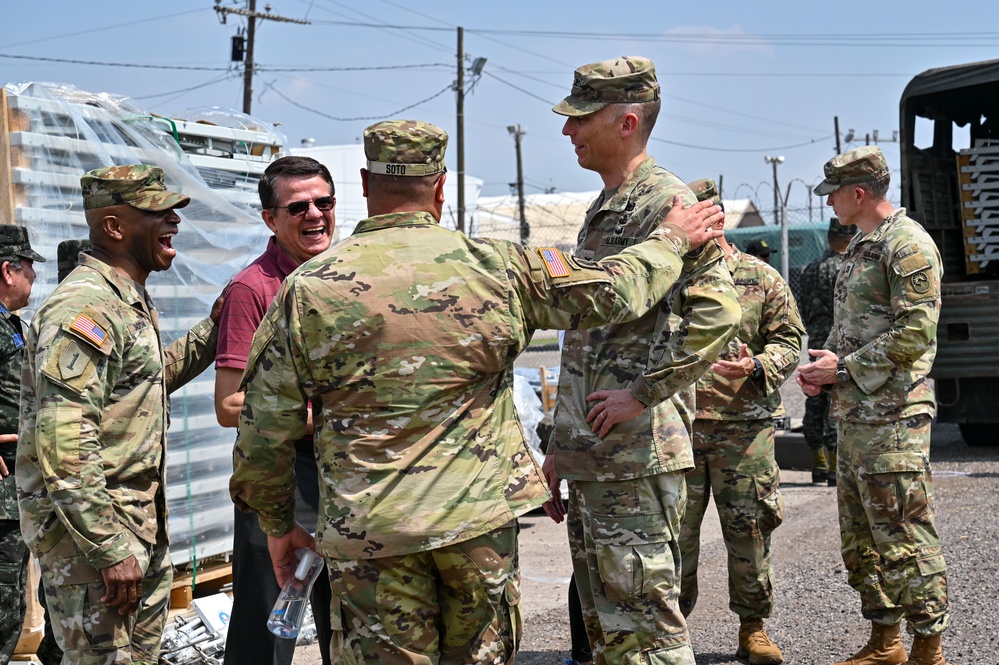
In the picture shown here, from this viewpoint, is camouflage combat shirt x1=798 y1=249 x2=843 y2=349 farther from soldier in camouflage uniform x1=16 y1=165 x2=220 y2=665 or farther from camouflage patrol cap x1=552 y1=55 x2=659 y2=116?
soldier in camouflage uniform x1=16 y1=165 x2=220 y2=665

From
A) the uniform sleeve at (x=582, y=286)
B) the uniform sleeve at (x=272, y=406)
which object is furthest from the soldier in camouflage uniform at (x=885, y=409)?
the uniform sleeve at (x=272, y=406)

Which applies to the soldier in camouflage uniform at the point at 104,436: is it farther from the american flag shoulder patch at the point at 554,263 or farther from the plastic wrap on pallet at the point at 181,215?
the plastic wrap on pallet at the point at 181,215

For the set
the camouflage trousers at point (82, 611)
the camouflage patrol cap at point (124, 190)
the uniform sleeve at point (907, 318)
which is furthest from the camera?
the uniform sleeve at point (907, 318)

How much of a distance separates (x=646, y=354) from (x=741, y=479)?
1.73 metres

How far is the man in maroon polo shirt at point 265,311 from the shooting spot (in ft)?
12.5

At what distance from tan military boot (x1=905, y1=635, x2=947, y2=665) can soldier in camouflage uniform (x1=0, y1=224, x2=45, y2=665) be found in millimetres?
3696

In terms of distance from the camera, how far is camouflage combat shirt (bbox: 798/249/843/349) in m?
9.30

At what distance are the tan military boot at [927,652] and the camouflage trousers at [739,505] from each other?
2.17 ft

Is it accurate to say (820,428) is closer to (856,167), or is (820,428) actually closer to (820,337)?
(820,337)

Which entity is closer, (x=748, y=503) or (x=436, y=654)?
(x=436, y=654)

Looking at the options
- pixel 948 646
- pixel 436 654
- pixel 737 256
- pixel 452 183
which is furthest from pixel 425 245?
pixel 452 183

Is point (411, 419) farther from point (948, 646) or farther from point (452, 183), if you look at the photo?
point (452, 183)

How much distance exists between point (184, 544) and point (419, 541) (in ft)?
11.1

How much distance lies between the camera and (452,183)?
44594 mm
